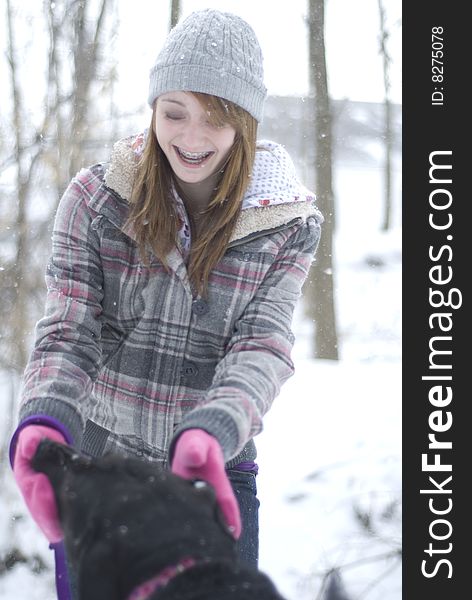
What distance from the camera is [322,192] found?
7934 mm

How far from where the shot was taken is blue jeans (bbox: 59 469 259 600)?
183 centimetres

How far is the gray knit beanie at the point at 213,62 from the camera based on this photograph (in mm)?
1755

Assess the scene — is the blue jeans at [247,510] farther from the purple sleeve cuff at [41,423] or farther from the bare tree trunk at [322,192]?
the bare tree trunk at [322,192]

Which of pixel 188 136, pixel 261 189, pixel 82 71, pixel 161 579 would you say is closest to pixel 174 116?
pixel 188 136

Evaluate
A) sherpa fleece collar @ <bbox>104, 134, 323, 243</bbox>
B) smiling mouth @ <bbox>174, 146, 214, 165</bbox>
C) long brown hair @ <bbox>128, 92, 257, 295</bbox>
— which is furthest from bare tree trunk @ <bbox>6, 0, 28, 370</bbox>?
smiling mouth @ <bbox>174, 146, 214, 165</bbox>

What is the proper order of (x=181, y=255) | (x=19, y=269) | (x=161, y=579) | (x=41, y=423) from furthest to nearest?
(x=19, y=269), (x=181, y=255), (x=41, y=423), (x=161, y=579)

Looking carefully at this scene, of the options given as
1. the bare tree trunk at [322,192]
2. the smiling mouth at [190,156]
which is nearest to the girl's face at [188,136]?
the smiling mouth at [190,156]

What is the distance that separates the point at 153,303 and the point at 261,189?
1.42 feet

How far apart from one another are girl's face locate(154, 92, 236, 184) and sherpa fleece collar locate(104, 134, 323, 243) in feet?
0.47

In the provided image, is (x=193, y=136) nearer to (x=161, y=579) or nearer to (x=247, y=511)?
(x=247, y=511)

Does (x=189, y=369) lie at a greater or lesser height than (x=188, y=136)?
lesser

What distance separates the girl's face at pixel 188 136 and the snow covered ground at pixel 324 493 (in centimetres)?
250

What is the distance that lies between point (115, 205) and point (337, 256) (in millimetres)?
15092

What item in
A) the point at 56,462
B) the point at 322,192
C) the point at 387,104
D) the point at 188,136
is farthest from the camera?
the point at 387,104
